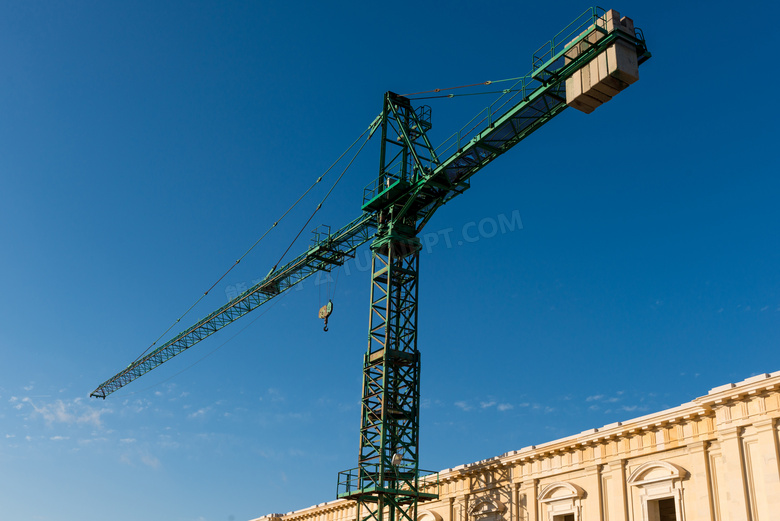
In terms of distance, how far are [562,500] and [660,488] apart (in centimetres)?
608

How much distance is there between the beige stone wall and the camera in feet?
105

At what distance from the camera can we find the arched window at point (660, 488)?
3522cm

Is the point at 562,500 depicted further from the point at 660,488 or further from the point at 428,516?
the point at 428,516

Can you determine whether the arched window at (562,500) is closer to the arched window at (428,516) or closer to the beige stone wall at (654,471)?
the beige stone wall at (654,471)

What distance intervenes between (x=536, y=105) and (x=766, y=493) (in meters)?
21.4

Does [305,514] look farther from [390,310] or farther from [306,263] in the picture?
[390,310]

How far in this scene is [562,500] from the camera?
40.7 m

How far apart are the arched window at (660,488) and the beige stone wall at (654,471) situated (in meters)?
0.05

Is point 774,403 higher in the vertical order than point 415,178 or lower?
lower

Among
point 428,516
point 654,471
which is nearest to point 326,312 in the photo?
point 428,516

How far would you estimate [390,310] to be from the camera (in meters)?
48.2

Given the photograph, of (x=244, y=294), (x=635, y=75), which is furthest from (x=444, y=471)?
(x=244, y=294)

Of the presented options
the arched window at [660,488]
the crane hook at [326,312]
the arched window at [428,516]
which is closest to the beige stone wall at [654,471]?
the arched window at [660,488]

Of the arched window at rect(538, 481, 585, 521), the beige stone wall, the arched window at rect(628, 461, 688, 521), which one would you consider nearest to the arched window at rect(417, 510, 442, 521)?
the beige stone wall
